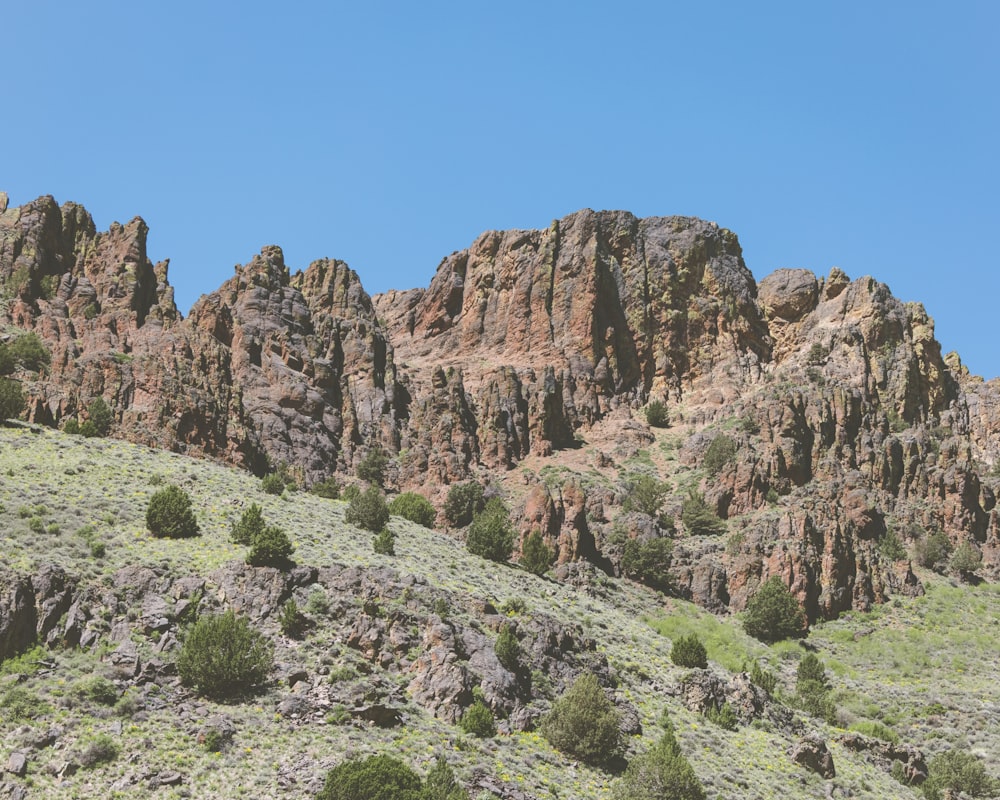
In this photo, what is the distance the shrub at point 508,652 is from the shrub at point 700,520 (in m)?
37.9

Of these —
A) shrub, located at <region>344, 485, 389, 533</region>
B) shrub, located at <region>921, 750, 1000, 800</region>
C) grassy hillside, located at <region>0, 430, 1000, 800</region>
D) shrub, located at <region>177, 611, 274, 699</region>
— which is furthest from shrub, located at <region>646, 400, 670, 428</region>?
shrub, located at <region>177, 611, 274, 699</region>

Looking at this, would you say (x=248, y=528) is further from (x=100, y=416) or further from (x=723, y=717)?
(x=100, y=416)

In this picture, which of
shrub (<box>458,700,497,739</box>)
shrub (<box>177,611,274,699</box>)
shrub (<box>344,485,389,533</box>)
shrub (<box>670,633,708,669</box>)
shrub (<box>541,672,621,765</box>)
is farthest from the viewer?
shrub (<box>344,485,389,533</box>)

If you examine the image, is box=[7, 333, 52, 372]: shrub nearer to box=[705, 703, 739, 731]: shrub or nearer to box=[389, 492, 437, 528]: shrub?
box=[389, 492, 437, 528]: shrub

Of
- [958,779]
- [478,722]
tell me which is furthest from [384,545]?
[958,779]

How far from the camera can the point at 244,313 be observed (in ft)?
290

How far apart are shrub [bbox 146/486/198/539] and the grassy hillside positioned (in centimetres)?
69

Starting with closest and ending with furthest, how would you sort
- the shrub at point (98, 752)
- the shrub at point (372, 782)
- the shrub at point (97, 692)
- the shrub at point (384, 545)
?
1. the shrub at point (372, 782)
2. the shrub at point (98, 752)
3. the shrub at point (97, 692)
4. the shrub at point (384, 545)

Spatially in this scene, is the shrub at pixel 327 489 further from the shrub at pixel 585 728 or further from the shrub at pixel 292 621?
the shrub at pixel 585 728

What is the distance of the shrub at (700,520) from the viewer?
72.2m

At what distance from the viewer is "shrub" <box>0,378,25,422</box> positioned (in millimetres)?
54688

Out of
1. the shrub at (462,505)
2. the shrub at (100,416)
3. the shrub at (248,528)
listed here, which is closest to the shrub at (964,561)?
the shrub at (462,505)

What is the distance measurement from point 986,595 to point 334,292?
70.8 meters

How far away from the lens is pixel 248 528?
42.5 meters
